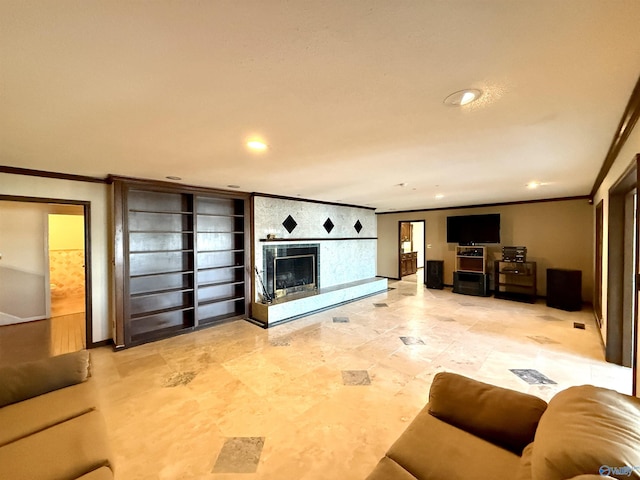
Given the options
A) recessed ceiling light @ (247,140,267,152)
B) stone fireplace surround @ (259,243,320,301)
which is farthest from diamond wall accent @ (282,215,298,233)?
recessed ceiling light @ (247,140,267,152)

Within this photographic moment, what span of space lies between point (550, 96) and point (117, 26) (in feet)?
7.13

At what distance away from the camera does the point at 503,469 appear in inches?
45.2

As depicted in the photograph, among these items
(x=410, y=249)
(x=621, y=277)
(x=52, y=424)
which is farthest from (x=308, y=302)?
(x=410, y=249)

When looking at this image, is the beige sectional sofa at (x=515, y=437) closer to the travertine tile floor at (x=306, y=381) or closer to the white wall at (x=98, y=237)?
the travertine tile floor at (x=306, y=381)

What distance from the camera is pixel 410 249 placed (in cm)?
1100

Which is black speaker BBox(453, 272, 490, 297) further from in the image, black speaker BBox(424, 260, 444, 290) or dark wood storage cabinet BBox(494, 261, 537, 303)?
black speaker BBox(424, 260, 444, 290)

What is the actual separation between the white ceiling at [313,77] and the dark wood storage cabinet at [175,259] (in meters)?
1.35

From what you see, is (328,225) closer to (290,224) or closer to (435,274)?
(290,224)

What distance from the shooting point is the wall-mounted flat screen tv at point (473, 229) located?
21.1 ft

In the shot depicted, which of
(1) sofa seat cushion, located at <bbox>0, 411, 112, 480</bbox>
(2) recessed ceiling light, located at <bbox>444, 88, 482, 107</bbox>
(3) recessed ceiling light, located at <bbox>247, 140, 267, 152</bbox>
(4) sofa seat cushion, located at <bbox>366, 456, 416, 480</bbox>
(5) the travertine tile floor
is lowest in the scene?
(5) the travertine tile floor

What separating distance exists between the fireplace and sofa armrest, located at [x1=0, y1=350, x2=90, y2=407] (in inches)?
125

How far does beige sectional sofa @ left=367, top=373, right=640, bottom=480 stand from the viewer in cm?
79

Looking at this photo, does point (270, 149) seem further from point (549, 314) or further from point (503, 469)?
point (549, 314)

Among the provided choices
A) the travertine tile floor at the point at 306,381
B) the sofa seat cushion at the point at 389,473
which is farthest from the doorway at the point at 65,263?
the sofa seat cushion at the point at 389,473
